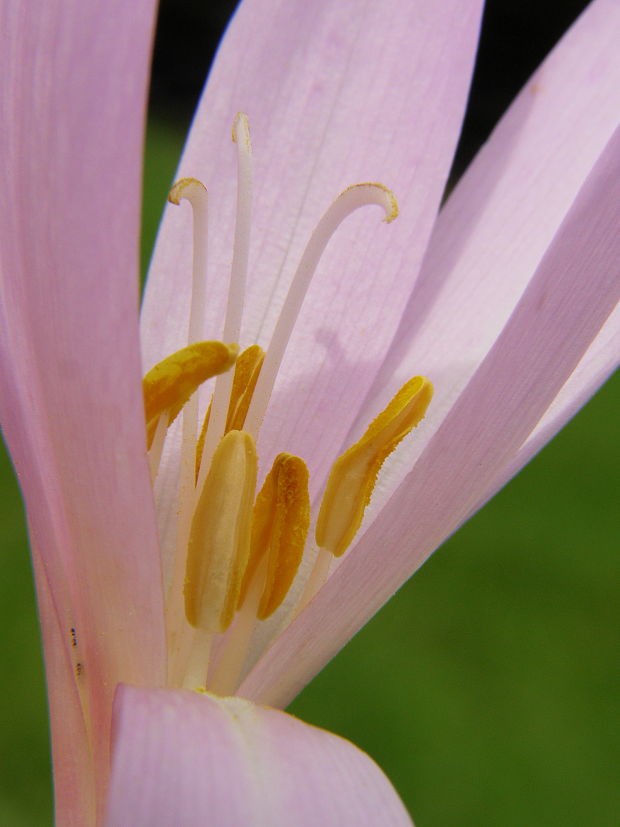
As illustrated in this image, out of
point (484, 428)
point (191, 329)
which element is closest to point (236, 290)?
point (191, 329)

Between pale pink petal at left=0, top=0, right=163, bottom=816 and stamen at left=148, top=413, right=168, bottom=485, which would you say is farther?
stamen at left=148, top=413, right=168, bottom=485

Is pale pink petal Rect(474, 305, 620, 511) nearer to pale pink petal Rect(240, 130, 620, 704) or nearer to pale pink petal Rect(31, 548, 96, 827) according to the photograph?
pale pink petal Rect(240, 130, 620, 704)

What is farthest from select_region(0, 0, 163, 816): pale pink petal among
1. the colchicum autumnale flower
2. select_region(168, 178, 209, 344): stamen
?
select_region(168, 178, 209, 344): stamen

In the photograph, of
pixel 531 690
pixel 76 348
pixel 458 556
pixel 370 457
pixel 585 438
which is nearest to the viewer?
pixel 76 348

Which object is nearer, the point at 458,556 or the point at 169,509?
the point at 169,509

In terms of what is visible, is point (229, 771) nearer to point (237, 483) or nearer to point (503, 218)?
point (237, 483)

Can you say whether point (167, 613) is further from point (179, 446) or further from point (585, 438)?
point (585, 438)

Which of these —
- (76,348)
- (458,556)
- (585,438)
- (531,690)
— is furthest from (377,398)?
(585,438)

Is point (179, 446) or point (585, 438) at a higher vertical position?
point (585, 438)
